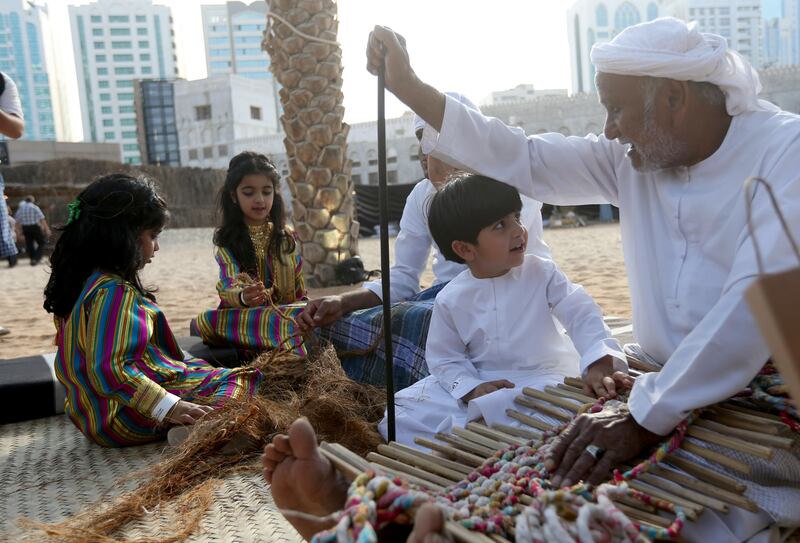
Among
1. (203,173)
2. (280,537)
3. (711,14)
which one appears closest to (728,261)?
(280,537)

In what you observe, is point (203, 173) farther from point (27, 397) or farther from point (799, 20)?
point (799, 20)

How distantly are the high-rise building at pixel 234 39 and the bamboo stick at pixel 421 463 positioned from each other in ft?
322

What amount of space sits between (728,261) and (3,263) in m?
17.6

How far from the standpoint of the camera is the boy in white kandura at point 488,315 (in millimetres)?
2436

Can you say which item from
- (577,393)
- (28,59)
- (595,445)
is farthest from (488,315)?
(28,59)

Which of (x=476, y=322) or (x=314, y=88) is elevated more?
(x=314, y=88)

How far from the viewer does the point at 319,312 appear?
3.08m

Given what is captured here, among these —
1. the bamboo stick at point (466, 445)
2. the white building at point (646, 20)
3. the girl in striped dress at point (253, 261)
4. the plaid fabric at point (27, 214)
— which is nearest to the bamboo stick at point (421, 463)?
the bamboo stick at point (466, 445)

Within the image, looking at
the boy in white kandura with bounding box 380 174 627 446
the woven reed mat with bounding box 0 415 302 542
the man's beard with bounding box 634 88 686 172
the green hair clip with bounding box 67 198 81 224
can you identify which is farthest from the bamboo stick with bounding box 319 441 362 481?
the green hair clip with bounding box 67 198 81 224

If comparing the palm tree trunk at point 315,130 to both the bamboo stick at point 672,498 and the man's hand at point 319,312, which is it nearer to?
the man's hand at point 319,312

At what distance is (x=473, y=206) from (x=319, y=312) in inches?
37.4

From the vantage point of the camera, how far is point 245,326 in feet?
12.6

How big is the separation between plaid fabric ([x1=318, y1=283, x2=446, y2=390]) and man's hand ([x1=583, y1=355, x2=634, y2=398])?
1071mm

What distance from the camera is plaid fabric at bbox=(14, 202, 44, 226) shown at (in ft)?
49.3
